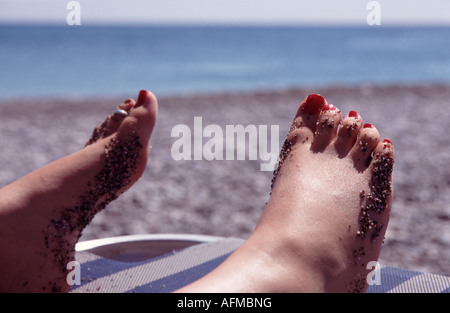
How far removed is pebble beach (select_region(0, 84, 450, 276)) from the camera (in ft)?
8.01

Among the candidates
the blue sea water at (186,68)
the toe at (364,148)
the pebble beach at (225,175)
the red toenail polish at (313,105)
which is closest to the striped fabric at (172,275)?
the toe at (364,148)

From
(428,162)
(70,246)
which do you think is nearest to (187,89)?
(428,162)

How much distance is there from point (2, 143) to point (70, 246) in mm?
3165

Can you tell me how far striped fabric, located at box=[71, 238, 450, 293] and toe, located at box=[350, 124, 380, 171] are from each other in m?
0.28

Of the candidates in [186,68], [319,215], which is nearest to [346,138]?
[319,215]

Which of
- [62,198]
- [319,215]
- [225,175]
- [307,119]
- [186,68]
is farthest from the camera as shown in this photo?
[186,68]

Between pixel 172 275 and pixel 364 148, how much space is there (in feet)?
1.86

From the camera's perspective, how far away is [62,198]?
1180 mm

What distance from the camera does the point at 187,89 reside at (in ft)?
29.8

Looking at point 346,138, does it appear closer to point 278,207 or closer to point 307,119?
point 307,119

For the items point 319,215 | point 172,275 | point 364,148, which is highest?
point 364,148

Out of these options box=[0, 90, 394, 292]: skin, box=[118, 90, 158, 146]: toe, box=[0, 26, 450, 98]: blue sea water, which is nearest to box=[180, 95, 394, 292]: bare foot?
box=[0, 90, 394, 292]: skin

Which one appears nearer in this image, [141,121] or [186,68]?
[141,121]

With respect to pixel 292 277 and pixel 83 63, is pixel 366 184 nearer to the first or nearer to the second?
pixel 292 277
